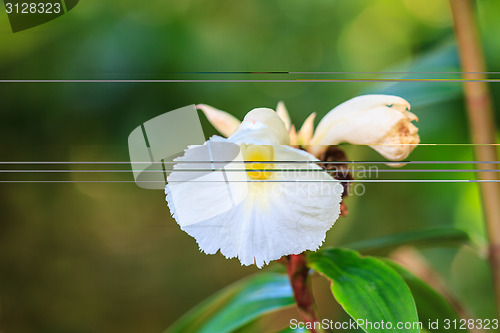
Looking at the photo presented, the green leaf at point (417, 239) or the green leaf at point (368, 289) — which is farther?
the green leaf at point (417, 239)

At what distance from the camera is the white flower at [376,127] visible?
0.32 meters

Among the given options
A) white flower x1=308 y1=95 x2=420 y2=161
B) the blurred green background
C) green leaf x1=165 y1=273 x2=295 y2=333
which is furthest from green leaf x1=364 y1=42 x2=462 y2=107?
green leaf x1=165 y1=273 x2=295 y2=333

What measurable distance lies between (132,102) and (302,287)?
0.25m

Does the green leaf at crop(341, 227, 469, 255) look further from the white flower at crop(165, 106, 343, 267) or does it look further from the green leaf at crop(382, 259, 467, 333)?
the white flower at crop(165, 106, 343, 267)

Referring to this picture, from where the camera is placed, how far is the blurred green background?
1.43ft

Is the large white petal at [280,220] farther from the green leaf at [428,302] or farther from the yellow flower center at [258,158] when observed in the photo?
the green leaf at [428,302]

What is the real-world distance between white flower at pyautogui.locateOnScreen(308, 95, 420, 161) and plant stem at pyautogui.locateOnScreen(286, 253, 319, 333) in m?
0.08

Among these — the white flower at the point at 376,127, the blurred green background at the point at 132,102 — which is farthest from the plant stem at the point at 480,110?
the white flower at the point at 376,127

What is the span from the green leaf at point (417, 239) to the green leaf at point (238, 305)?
0.34 ft

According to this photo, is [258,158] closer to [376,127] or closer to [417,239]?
[376,127]

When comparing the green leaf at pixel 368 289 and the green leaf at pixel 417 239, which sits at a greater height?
the green leaf at pixel 417 239

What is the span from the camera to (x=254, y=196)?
0.29 metres

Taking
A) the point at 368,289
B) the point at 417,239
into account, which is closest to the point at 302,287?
the point at 368,289

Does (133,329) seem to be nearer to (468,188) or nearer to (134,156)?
(134,156)
